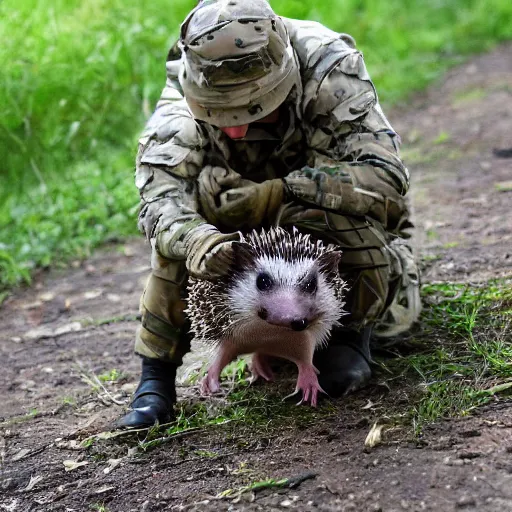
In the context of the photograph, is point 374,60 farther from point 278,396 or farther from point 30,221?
point 278,396

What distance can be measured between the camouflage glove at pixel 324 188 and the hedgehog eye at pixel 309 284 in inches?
12.8

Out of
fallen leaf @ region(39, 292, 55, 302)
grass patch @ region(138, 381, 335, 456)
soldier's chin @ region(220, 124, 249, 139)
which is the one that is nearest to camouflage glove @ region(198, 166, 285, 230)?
soldier's chin @ region(220, 124, 249, 139)

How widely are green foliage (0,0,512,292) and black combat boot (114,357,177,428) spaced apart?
2.28 meters

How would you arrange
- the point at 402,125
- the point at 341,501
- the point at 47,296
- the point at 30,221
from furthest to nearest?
the point at 402,125 → the point at 30,221 → the point at 47,296 → the point at 341,501

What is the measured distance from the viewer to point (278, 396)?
3.54 m

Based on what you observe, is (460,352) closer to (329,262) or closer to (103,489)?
(329,262)

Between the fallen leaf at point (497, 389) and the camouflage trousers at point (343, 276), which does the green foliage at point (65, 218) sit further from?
the fallen leaf at point (497, 389)

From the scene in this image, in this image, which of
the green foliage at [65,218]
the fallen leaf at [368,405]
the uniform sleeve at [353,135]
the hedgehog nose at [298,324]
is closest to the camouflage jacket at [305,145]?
the uniform sleeve at [353,135]

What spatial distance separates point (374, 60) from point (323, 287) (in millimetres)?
6505

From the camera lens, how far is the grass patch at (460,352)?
3.14 m

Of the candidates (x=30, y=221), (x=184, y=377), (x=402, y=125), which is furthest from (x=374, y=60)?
(x=184, y=377)

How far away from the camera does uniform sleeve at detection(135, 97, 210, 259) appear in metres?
3.20

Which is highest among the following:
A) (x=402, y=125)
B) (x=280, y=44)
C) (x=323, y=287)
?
(x=280, y=44)

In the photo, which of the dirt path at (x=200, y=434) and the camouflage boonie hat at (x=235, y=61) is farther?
the camouflage boonie hat at (x=235, y=61)
